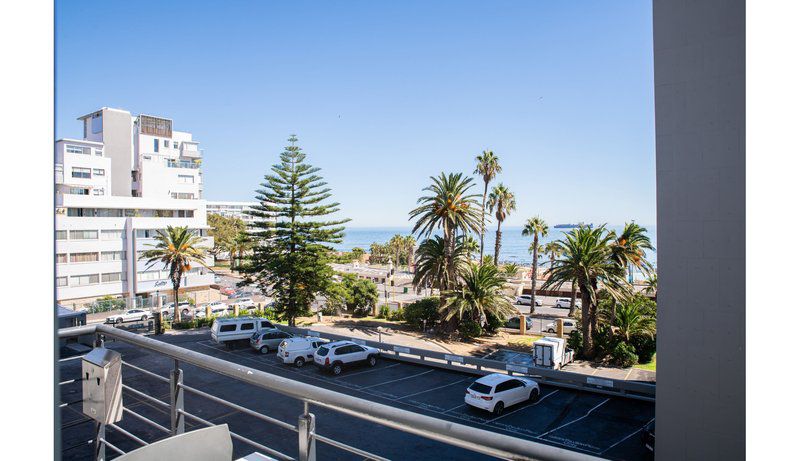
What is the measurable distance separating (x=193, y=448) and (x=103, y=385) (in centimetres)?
84

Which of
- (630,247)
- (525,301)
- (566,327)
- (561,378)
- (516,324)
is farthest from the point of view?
(525,301)

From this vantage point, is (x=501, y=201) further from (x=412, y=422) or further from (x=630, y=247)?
(x=412, y=422)

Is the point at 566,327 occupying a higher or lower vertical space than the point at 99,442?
lower

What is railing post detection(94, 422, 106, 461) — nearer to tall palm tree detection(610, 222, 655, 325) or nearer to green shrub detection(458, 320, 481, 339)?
tall palm tree detection(610, 222, 655, 325)

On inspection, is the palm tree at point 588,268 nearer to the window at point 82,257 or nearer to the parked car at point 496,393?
the parked car at point 496,393

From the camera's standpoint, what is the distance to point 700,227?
14.3 feet

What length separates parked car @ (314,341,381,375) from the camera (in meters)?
14.2

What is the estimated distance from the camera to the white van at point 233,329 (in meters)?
17.3

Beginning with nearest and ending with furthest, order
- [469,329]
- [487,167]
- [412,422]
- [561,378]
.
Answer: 1. [412,422]
2. [561,378]
3. [469,329]
4. [487,167]

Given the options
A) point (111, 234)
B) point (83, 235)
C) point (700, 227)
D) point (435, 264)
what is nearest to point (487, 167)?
point (435, 264)

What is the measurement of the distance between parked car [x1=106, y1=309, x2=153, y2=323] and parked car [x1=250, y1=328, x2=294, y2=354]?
36.0 ft

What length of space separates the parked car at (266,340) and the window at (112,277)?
21.4m
